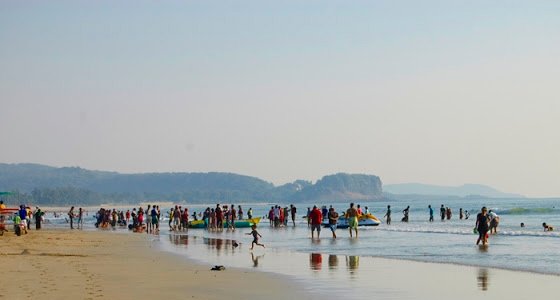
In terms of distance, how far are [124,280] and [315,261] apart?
311 inches

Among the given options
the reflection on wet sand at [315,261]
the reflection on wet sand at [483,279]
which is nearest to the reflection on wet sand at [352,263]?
the reflection on wet sand at [315,261]

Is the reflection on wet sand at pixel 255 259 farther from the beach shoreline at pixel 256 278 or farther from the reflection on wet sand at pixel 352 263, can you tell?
the reflection on wet sand at pixel 352 263

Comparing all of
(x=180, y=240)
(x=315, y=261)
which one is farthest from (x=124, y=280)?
(x=180, y=240)

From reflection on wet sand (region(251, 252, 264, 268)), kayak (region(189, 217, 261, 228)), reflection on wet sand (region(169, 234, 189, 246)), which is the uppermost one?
kayak (region(189, 217, 261, 228))

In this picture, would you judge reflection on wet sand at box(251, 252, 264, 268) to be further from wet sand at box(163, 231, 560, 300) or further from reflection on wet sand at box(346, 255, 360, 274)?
reflection on wet sand at box(346, 255, 360, 274)

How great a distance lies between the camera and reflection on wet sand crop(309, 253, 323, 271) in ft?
71.0

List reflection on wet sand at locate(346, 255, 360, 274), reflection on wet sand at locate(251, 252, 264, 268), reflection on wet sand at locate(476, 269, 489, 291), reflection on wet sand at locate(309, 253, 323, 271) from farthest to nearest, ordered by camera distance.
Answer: reflection on wet sand at locate(251, 252, 264, 268) → reflection on wet sand at locate(309, 253, 323, 271) → reflection on wet sand at locate(346, 255, 360, 274) → reflection on wet sand at locate(476, 269, 489, 291)

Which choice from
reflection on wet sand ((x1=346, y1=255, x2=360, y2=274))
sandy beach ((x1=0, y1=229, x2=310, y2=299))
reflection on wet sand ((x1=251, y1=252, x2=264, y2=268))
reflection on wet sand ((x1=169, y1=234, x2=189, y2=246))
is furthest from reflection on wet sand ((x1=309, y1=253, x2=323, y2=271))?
reflection on wet sand ((x1=169, y1=234, x2=189, y2=246))

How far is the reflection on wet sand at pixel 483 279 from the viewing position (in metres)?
16.9

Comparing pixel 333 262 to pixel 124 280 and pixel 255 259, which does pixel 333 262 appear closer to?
pixel 255 259

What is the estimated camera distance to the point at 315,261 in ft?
78.4

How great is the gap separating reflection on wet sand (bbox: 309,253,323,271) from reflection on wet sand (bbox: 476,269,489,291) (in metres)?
4.06

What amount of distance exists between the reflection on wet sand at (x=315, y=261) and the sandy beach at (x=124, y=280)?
221 cm

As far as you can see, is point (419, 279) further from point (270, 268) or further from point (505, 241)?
point (505, 241)
